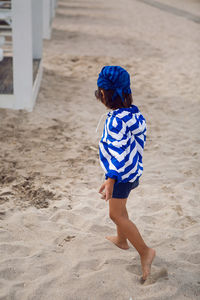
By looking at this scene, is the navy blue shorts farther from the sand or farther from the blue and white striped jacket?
the sand

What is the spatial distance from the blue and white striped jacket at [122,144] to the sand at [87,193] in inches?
28.7

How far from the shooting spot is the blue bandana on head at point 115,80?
95.7 inches

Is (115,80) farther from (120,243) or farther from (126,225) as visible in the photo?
(120,243)

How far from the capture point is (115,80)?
2.44 metres

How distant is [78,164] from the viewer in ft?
15.1

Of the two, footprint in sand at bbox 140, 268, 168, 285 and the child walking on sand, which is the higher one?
the child walking on sand

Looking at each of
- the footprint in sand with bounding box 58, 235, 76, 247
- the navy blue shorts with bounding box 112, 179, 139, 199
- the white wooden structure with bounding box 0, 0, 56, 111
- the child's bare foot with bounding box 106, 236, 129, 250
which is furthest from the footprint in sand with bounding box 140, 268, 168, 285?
the white wooden structure with bounding box 0, 0, 56, 111

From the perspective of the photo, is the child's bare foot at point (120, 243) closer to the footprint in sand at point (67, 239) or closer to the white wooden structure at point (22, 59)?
the footprint in sand at point (67, 239)

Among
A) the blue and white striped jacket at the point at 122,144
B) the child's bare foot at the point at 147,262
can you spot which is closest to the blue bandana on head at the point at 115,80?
the blue and white striped jacket at the point at 122,144

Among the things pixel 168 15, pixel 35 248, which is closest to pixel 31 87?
pixel 35 248

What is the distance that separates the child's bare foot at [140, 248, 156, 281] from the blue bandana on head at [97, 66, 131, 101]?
1100 millimetres

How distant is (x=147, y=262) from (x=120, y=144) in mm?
868

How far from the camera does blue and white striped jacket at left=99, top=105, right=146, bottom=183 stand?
2430 mm

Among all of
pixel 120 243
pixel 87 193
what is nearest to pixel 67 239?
pixel 120 243
